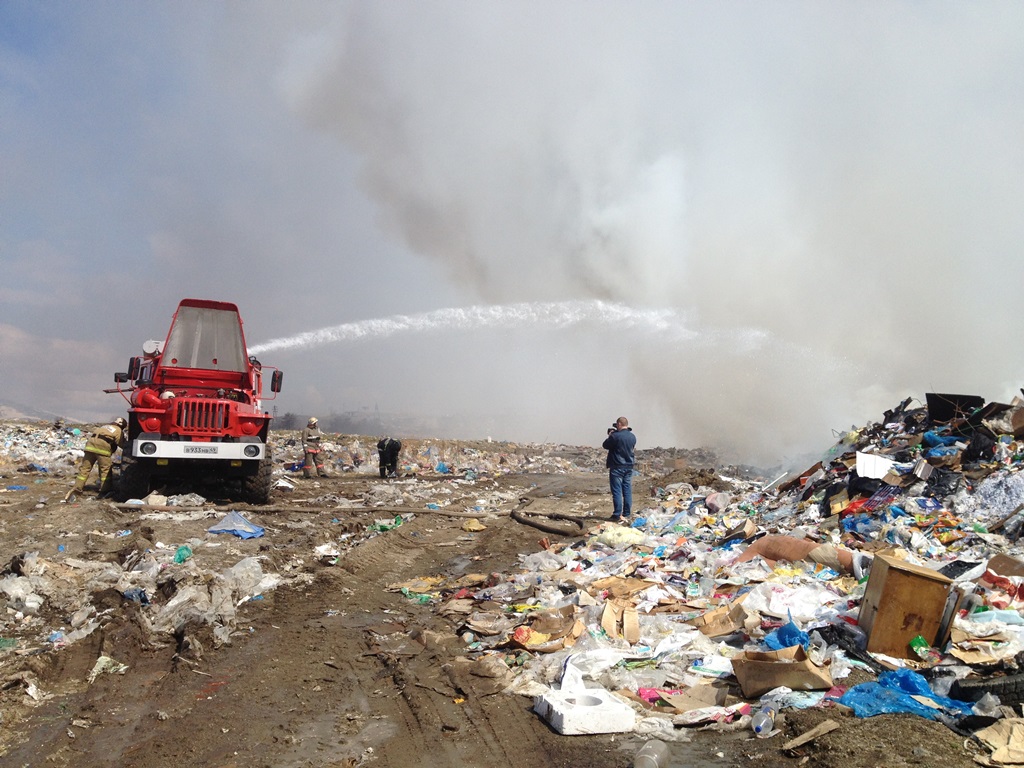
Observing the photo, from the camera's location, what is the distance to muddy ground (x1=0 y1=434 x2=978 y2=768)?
3199mm

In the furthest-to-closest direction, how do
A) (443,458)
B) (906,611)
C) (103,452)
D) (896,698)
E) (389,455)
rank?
(443,458)
(389,455)
(103,452)
(906,611)
(896,698)

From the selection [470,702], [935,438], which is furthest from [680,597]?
[935,438]

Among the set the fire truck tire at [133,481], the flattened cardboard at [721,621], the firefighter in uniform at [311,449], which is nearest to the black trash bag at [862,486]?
the flattened cardboard at [721,621]

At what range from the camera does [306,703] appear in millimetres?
3859

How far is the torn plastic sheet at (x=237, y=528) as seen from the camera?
793 cm

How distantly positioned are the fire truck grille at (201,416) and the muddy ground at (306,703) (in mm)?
2518

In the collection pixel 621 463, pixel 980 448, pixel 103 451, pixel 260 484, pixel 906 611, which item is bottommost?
pixel 260 484

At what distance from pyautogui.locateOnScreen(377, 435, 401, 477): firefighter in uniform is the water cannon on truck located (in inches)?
208

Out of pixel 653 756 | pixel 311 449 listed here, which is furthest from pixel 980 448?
pixel 311 449

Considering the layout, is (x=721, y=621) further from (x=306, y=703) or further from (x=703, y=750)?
(x=306, y=703)

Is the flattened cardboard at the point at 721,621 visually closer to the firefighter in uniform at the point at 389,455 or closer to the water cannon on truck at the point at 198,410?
the water cannon on truck at the point at 198,410

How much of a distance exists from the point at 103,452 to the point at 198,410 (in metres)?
2.11

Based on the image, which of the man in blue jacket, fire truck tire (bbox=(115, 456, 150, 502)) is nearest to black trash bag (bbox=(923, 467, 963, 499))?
the man in blue jacket

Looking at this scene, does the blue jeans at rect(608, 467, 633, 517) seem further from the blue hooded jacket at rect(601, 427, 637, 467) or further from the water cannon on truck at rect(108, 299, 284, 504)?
the water cannon on truck at rect(108, 299, 284, 504)
